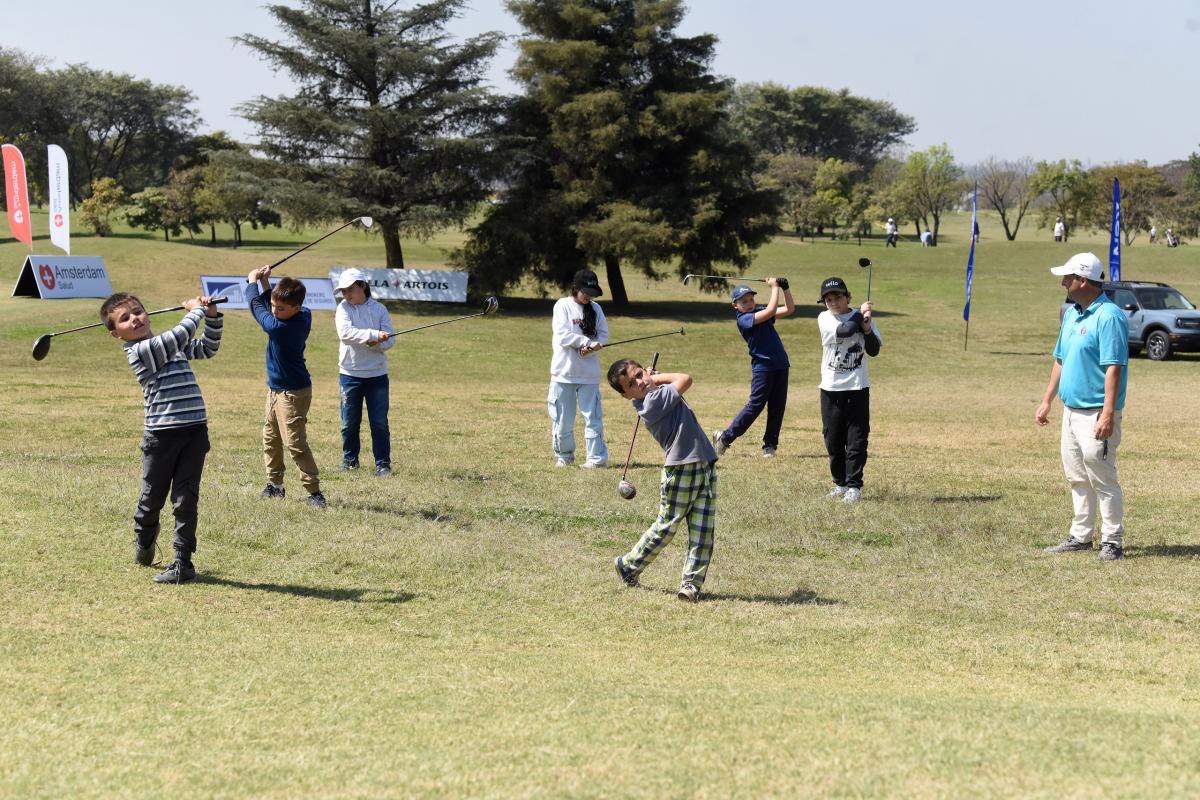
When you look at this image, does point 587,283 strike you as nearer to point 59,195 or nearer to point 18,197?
point 59,195

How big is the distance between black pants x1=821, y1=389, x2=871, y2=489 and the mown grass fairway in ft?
1.44

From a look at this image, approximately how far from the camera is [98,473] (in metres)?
11.2

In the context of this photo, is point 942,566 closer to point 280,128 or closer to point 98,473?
point 98,473

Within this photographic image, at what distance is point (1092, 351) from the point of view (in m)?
8.95

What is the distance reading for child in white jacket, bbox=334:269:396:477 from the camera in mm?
11695

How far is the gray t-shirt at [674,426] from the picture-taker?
25.1ft

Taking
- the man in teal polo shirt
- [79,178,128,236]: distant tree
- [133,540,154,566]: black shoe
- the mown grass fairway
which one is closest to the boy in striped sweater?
[133,540,154,566]: black shoe

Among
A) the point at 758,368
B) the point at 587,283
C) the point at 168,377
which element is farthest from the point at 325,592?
the point at 758,368

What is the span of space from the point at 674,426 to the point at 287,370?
12.5 feet

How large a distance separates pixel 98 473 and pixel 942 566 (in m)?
7.56

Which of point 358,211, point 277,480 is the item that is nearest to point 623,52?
point 358,211

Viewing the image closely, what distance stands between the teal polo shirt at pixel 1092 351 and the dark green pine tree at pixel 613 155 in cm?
3082

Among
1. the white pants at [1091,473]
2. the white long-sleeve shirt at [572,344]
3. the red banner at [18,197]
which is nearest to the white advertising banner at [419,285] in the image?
the red banner at [18,197]

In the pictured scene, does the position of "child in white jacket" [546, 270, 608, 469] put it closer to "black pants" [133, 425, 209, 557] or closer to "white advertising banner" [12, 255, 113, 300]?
"black pants" [133, 425, 209, 557]
